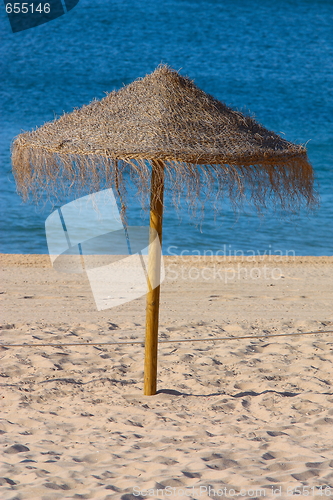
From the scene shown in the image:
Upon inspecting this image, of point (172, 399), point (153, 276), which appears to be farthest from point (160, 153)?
point (172, 399)

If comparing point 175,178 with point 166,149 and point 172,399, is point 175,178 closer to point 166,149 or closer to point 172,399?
point 166,149

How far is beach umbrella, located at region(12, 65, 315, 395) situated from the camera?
9.29 ft

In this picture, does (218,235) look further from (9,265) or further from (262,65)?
(262,65)

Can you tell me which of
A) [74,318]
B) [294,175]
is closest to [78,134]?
[294,175]

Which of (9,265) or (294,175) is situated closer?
(294,175)

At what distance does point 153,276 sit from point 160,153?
929mm

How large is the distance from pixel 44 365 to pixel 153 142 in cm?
214

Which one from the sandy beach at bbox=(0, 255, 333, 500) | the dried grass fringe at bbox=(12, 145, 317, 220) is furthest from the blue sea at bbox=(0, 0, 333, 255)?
the dried grass fringe at bbox=(12, 145, 317, 220)

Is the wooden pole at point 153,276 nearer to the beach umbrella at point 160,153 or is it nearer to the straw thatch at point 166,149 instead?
the beach umbrella at point 160,153

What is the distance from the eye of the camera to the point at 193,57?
104ft

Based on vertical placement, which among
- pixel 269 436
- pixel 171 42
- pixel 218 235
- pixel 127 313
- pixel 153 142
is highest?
pixel 171 42

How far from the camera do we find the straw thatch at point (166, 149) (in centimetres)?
283

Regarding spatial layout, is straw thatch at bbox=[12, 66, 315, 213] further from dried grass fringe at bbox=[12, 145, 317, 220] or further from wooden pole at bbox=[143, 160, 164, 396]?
wooden pole at bbox=[143, 160, 164, 396]

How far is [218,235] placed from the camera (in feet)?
40.0
